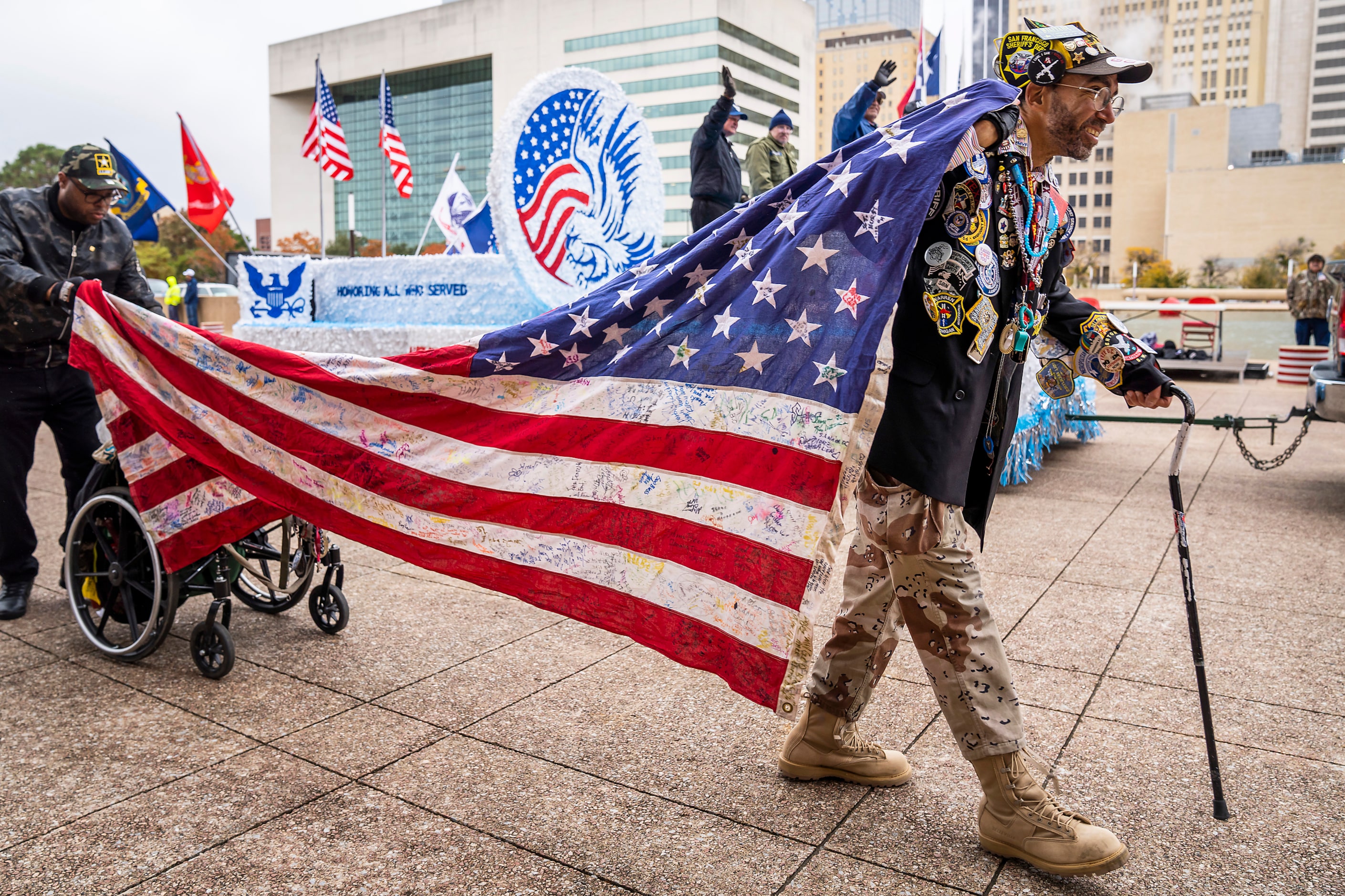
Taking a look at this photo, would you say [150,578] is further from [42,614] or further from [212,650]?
[42,614]

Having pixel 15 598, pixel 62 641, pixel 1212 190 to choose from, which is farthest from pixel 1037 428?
pixel 1212 190

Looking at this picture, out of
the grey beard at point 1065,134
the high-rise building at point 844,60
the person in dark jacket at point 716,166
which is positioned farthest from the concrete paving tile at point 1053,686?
the high-rise building at point 844,60

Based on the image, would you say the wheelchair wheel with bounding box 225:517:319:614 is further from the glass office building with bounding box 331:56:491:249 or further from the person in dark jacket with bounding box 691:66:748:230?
the glass office building with bounding box 331:56:491:249

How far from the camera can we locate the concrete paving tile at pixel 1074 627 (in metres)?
4.01

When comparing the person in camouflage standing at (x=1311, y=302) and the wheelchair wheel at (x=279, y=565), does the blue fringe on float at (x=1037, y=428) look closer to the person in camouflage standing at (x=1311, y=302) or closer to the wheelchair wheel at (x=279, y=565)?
the wheelchair wheel at (x=279, y=565)

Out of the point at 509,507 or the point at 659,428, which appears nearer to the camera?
the point at 659,428

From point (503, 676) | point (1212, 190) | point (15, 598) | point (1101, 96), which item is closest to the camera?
point (1101, 96)

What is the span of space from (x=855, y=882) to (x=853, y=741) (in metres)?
0.57

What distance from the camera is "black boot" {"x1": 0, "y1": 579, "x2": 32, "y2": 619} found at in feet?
15.5

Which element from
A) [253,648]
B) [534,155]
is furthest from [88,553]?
[534,155]

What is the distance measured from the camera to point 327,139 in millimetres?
17688

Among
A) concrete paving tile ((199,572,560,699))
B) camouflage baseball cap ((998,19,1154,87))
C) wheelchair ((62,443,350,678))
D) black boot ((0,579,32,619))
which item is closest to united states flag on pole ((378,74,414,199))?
black boot ((0,579,32,619))

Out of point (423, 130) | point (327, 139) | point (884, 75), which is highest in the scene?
point (423, 130)

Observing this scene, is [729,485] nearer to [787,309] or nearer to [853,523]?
[787,309]
